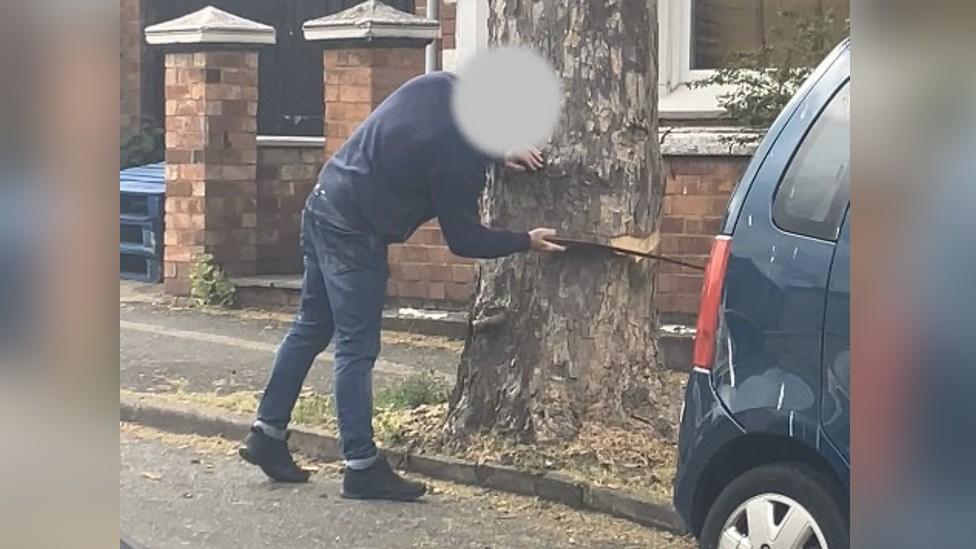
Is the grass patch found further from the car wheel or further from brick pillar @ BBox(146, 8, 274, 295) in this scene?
the car wheel

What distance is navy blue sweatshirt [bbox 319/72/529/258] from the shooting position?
385cm

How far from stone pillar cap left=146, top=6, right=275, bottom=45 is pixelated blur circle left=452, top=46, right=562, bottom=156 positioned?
1.09 metres

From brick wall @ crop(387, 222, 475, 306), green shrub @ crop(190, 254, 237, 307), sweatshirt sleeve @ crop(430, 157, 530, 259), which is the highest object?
sweatshirt sleeve @ crop(430, 157, 530, 259)

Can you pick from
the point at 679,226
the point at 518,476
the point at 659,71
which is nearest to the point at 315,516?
the point at 518,476

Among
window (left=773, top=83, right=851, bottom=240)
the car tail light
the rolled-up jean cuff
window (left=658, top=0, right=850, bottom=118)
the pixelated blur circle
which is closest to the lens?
→ window (left=773, top=83, right=851, bottom=240)

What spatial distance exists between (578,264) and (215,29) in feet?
4.47

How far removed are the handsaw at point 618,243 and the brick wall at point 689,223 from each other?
3 cm

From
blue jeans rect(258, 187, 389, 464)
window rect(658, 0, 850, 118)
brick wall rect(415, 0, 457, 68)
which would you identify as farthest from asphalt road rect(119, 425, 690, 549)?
window rect(658, 0, 850, 118)

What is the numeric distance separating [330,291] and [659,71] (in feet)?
3.66

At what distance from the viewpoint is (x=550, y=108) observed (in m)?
4.03

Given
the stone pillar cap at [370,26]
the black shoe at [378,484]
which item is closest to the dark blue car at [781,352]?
the black shoe at [378,484]

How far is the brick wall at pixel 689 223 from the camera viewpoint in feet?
14.1

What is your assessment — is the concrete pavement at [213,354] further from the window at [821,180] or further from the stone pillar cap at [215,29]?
the window at [821,180]
